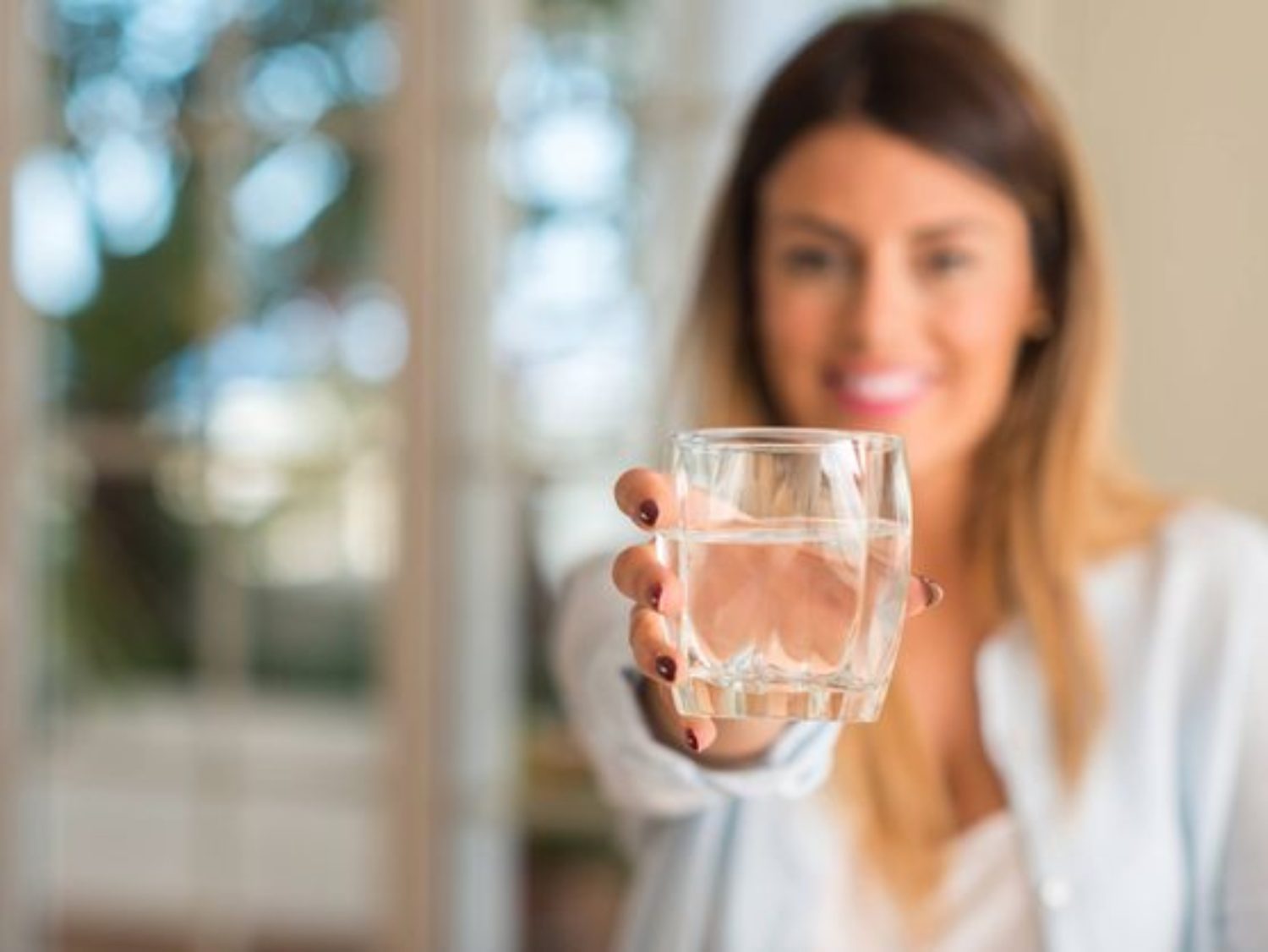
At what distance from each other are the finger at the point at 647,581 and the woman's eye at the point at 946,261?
652 millimetres

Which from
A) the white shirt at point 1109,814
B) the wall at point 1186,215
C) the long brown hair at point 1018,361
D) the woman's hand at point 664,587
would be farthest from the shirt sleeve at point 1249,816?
the woman's hand at point 664,587

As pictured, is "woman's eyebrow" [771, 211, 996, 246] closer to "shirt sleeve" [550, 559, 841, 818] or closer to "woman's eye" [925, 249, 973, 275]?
"woman's eye" [925, 249, 973, 275]

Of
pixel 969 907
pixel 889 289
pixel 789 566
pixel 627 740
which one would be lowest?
pixel 969 907

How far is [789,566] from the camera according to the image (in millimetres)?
931

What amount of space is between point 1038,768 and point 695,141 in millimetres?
1340

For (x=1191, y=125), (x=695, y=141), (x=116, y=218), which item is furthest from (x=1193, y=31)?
(x=116, y=218)

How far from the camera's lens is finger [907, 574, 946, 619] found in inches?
38.2

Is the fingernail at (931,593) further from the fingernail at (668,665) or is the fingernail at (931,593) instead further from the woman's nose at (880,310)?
the woman's nose at (880,310)

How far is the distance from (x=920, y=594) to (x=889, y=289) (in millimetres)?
630

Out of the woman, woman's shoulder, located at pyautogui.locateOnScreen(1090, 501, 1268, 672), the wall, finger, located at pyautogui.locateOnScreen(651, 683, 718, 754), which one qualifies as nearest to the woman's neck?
the woman

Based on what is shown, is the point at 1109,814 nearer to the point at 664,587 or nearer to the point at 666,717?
the point at 666,717

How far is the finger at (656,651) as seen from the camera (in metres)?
0.98

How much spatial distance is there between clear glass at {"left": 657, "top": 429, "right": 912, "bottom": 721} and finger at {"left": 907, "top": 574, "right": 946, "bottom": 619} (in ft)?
0.05

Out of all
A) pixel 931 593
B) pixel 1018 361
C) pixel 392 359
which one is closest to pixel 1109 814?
pixel 1018 361
